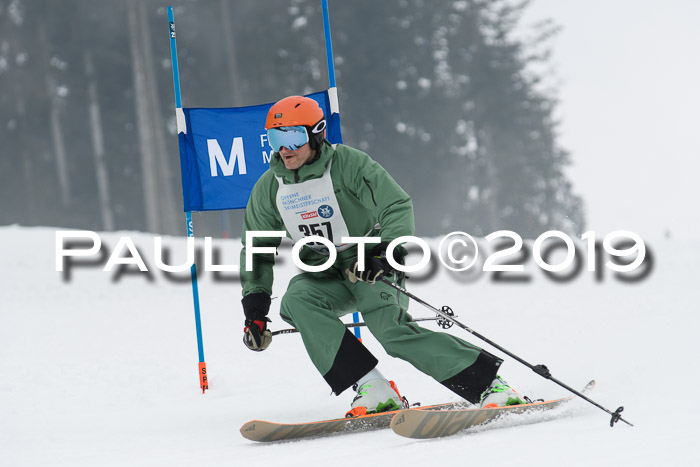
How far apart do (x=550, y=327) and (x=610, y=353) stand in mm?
1631

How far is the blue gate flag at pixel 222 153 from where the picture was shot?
6.07 m

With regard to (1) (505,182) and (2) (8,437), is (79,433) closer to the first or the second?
(2) (8,437)

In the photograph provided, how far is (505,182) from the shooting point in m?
31.0

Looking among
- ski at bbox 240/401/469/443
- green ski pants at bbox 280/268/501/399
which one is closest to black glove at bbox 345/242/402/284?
green ski pants at bbox 280/268/501/399

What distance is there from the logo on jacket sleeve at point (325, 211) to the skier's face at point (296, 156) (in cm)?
26

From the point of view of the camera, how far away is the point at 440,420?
3.39m

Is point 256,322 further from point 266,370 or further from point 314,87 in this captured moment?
point 314,87

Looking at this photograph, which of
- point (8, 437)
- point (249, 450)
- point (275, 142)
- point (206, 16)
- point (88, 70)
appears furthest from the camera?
point (206, 16)

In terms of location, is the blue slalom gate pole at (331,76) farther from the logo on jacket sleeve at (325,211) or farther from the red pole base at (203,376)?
the logo on jacket sleeve at (325,211)

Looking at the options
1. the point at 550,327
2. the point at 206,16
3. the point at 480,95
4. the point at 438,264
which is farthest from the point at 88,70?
the point at 550,327

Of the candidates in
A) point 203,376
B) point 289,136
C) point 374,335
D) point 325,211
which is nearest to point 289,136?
point 289,136

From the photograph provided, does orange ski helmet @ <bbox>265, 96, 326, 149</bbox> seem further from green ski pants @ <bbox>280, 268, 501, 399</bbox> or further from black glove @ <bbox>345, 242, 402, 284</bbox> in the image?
green ski pants @ <bbox>280, 268, 501, 399</bbox>

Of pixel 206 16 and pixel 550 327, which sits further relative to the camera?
pixel 206 16

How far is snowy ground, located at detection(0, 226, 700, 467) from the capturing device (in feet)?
10.3
